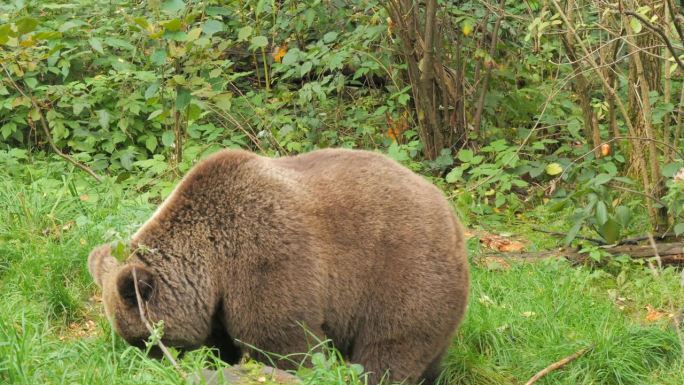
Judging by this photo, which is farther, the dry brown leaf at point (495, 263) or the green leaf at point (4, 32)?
the dry brown leaf at point (495, 263)

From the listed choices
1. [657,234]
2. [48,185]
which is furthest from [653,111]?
[48,185]

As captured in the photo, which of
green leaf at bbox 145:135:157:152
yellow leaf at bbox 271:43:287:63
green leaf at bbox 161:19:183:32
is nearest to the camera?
green leaf at bbox 161:19:183:32

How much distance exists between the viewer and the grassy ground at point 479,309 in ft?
16.6

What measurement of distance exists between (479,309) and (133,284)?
8.34 ft

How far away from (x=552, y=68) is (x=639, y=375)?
15.7 feet

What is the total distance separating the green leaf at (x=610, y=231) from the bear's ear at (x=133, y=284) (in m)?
3.75

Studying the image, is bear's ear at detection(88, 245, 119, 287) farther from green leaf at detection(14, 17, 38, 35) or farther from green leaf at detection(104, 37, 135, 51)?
green leaf at detection(104, 37, 135, 51)

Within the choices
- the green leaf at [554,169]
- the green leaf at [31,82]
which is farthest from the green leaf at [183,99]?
the green leaf at [554,169]

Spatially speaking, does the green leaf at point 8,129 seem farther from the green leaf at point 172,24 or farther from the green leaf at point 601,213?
the green leaf at point 601,213

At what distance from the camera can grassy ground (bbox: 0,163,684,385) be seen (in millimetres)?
5066

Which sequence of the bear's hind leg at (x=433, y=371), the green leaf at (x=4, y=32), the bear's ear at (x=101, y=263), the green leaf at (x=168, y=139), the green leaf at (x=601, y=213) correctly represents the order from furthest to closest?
1. the green leaf at (x=168, y=139)
2. the green leaf at (x=601, y=213)
3. the green leaf at (x=4, y=32)
4. the bear's hind leg at (x=433, y=371)
5. the bear's ear at (x=101, y=263)

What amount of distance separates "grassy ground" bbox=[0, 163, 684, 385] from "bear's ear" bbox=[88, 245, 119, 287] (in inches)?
5.8

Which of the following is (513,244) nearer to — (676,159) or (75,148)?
(676,159)

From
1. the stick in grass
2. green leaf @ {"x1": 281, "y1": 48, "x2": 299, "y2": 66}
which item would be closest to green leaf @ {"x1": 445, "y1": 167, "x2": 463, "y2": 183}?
green leaf @ {"x1": 281, "y1": 48, "x2": 299, "y2": 66}
